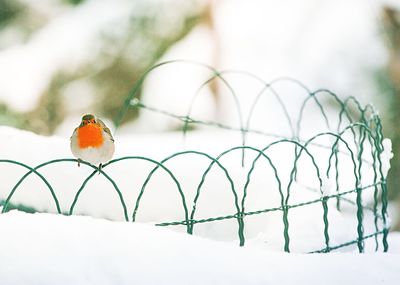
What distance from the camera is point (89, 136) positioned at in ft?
6.70

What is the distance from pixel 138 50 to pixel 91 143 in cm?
463

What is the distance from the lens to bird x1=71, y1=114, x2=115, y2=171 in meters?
2.04

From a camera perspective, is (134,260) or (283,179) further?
(283,179)

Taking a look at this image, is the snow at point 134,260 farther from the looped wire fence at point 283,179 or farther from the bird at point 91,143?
the bird at point 91,143

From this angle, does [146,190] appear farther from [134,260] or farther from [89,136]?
[134,260]

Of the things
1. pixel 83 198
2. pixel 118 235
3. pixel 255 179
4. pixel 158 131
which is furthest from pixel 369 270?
pixel 158 131

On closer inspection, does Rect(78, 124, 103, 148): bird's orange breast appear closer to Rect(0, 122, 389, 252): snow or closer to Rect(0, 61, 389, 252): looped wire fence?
Rect(0, 61, 389, 252): looped wire fence

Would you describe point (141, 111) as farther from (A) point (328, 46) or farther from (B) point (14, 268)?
(B) point (14, 268)

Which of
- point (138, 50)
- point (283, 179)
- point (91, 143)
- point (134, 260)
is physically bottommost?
point (134, 260)

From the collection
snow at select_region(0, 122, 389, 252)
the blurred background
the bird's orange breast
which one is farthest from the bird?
the blurred background

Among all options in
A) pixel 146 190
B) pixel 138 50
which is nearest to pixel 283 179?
pixel 146 190

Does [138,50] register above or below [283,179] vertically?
above

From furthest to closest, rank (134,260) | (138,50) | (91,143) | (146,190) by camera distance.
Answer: (138,50) → (146,190) → (91,143) → (134,260)

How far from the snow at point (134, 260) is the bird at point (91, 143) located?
0.51 m
